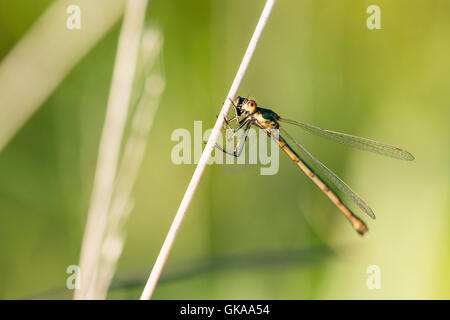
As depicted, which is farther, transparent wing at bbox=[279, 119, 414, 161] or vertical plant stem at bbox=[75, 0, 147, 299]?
transparent wing at bbox=[279, 119, 414, 161]

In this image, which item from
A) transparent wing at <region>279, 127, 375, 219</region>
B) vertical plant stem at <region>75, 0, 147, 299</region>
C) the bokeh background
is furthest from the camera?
transparent wing at <region>279, 127, 375, 219</region>

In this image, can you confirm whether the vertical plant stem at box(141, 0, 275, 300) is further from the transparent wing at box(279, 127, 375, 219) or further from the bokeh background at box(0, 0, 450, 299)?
the transparent wing at box(279, 127, 375, 219)

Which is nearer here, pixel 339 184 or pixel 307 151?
pixel 339 184

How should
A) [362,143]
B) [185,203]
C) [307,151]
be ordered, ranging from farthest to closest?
[307,151]
[362,143]
[185,203]

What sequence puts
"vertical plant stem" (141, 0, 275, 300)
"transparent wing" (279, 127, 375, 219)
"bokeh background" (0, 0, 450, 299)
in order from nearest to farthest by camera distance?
1. "vertical plant stem" (141, 0, 275, 300)
2. "bokeh background" (0, 0, 450, 299)
3. "transparent wing" (279, 127, 375, 219)

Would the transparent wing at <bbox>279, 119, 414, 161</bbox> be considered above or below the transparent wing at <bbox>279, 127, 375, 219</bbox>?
above

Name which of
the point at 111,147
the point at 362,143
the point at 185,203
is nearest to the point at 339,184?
the point at 362,143

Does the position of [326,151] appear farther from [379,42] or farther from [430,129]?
[379,42]

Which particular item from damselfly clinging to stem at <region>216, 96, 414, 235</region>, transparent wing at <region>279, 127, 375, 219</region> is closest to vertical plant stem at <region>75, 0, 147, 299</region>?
damselfly clinging to stem at <region>216, 96, 414, 235</region>

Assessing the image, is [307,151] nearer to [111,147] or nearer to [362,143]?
[362,143]
